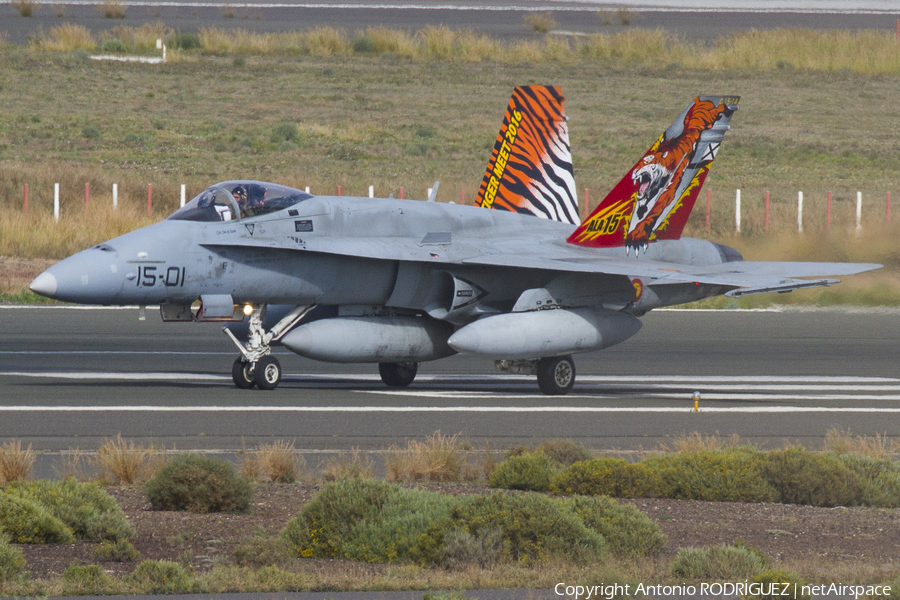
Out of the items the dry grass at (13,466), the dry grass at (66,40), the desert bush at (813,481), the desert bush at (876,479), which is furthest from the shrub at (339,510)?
the dry grass at (66,40)

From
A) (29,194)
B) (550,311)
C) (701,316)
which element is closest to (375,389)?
(550,311)

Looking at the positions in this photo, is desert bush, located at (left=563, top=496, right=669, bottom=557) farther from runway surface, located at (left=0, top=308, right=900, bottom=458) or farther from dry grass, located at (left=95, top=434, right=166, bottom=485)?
runway surface, located at (left=0, top=308, right=900, bottom=458)

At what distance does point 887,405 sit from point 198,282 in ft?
27.4

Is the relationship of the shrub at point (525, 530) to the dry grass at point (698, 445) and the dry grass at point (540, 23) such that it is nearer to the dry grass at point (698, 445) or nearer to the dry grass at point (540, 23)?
the dry grass at point (698, 445)

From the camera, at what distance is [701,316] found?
95.9ft

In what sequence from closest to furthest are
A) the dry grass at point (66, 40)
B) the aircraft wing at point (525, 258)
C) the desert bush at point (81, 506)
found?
the desert bush at point (81, 506) → the aircraft wing at point (525, 258) → the dry grass at point (66, 40)

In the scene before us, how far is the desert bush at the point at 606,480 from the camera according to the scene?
10.7 m

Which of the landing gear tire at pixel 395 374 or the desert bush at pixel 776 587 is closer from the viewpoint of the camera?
the desert bush at pixel 776 587

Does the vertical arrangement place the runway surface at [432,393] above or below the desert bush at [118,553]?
below

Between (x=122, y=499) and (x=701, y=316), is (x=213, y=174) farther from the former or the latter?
(x=122, y=499)

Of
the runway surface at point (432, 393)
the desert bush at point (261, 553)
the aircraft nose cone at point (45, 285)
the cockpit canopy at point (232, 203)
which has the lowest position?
the runway surface at point (432, 393)

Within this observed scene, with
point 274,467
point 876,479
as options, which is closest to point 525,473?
point 274,467

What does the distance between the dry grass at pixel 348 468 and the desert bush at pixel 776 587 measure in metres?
4.15

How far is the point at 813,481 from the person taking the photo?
10.9m
